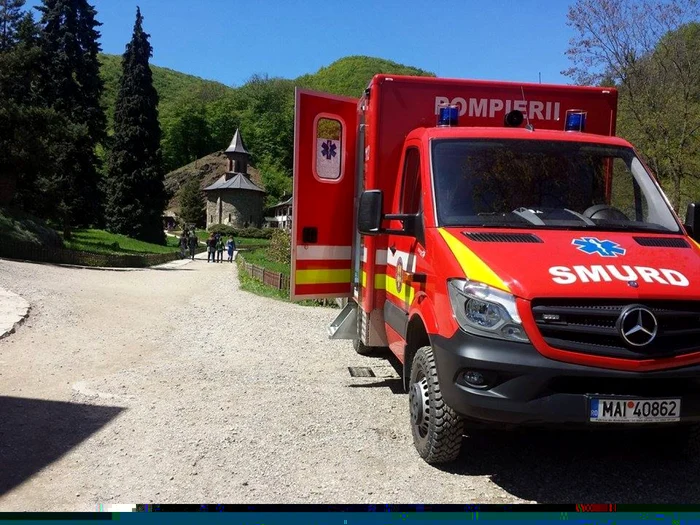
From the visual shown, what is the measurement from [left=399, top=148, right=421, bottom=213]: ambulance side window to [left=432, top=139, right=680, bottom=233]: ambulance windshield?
0.34m

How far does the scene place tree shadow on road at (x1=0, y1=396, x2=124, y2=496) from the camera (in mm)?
4574

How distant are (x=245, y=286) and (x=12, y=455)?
14.7 m

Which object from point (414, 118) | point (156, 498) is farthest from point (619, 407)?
point (414, 118)

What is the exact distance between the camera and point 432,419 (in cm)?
441

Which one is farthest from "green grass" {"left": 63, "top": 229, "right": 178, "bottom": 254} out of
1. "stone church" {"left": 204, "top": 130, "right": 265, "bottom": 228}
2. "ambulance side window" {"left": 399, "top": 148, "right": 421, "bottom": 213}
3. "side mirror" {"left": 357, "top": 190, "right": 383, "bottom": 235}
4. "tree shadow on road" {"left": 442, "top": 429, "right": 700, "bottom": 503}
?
"stone church" {"left": 204, "top": 130, "right": 265, "bottom": 228}

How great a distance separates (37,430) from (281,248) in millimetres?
22039

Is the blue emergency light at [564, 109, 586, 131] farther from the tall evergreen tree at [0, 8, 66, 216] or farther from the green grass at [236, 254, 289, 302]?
the tall evergreen tree at [0, 8, 66, 216]

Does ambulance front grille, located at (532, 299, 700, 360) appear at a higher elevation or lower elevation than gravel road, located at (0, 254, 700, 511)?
higher

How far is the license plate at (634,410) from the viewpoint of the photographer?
3742 mm

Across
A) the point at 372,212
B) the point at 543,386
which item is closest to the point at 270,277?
the point at 372,212

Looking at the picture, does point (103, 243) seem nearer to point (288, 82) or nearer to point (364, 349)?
point (364, 349)

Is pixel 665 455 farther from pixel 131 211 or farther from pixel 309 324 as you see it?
pixel 131 211

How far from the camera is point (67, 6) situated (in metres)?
44.2

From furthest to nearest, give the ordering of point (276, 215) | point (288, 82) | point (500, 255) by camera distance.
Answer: point (288, 82) < point (276, 215) < point (500, 255)
